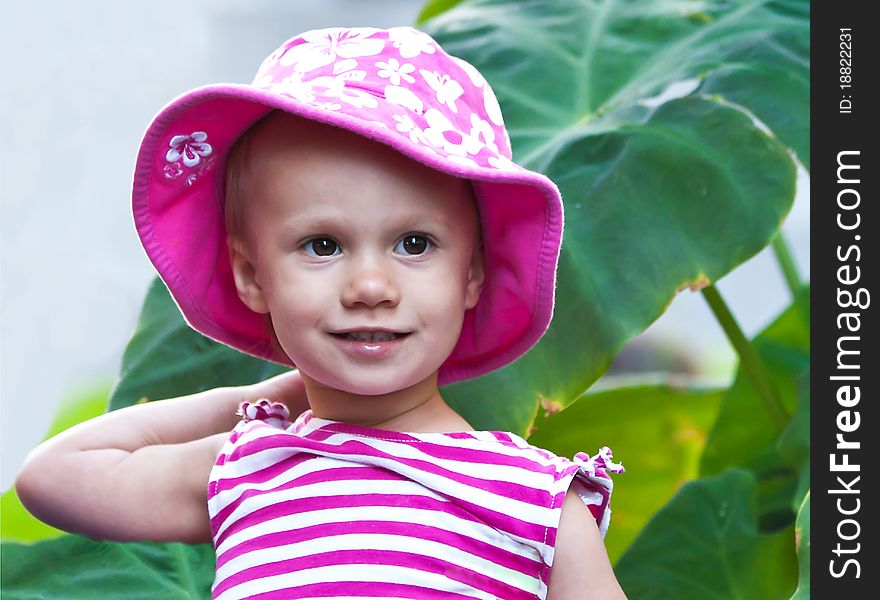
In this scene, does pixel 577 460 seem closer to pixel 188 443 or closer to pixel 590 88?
pixel 188 443

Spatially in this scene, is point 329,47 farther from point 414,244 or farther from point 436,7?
point 436,7

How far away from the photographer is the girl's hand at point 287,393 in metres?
1.03

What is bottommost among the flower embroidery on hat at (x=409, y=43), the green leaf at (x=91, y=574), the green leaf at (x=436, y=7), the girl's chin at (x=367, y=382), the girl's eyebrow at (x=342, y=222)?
the green leaf at (x=91, y=574)

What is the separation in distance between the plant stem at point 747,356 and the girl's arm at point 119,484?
2.03 feet

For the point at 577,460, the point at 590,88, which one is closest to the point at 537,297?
the point at 577,460

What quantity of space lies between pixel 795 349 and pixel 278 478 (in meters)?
1.05

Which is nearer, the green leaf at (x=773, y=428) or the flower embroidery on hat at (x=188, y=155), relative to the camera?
the flower embroidery on hat at (x=188, y=155)

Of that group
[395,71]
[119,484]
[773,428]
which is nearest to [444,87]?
[395,71]

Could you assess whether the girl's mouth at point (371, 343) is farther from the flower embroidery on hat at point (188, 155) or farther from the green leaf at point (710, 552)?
the green leaf at point (710, 552)

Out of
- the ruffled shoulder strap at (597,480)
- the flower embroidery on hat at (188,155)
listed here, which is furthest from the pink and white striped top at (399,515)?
the flower embroidery on hat at (188,155)

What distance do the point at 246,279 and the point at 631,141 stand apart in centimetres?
48

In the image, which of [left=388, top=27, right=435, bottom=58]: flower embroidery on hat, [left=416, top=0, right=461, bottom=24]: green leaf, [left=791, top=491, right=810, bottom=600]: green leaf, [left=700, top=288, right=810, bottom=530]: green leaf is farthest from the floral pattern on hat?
[left=416, top=0, right=461, bottom=24]: green leaf

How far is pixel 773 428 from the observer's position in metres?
1.67

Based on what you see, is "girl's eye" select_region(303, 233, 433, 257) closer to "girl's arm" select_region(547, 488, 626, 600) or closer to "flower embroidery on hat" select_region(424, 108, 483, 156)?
"flower embroidery on hat" select_region(424, 108, 483, 156)
